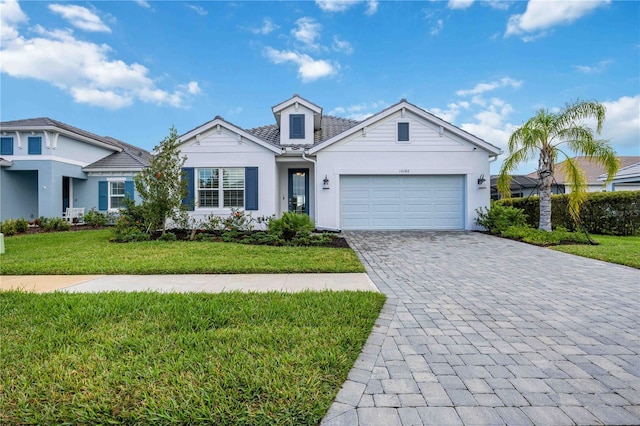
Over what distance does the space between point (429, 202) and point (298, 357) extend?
11.1m

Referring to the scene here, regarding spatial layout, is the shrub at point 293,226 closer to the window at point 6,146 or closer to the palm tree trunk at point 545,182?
the palm tree trunk at point 545,182

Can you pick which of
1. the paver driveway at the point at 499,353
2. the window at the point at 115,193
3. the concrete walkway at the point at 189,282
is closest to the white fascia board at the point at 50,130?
the window at the point at 115,193

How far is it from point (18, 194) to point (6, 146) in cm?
273

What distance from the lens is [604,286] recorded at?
4848 millimetres

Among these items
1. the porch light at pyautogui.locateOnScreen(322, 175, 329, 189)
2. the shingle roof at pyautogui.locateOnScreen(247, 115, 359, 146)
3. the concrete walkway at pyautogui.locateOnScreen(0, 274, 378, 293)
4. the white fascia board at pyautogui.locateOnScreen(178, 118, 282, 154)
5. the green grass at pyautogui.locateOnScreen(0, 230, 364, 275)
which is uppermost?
the shingle roof at pyautogui.locateOnScreen(247, 115, 359, 146)

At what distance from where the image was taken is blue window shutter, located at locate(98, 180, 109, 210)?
17.1 meters

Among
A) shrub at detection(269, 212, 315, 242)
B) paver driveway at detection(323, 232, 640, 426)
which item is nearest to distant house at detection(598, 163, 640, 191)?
paver driveway at detection(323, 232, 640, 426)

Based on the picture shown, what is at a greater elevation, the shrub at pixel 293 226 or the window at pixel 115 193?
→ the window at pixel 115 193

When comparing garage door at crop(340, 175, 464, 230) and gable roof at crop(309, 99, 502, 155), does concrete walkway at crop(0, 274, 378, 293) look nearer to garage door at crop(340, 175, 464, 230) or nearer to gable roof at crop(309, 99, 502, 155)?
garage door at crop(340, 175, 464, 230)

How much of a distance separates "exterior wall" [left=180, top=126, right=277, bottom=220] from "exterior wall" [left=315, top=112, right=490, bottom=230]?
6.72 feet

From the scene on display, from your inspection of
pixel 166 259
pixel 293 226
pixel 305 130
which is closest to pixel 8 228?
pixel 166 259

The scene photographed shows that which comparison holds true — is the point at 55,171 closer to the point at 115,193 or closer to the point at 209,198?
the point at 115,193

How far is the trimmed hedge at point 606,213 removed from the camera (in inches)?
437

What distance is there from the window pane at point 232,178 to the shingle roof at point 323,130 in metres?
2.32
